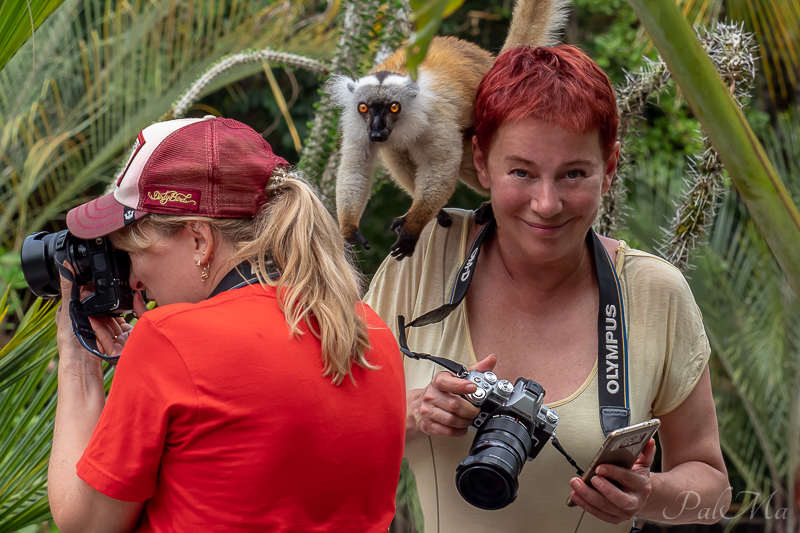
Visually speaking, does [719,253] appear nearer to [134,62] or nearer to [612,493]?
[612,493]

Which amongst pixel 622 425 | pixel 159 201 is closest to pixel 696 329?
pixel 622 425

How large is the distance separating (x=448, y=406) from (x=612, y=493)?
0.32 metres

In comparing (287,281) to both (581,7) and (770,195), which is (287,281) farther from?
(581,7)

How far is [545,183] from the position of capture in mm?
1314

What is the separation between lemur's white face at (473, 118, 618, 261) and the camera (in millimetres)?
1311

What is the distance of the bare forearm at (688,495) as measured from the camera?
1349 millimetres

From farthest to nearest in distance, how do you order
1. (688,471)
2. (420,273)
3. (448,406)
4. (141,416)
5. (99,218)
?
(420,273) → (688,471) → (448,406) → (99,218) → (141,416)

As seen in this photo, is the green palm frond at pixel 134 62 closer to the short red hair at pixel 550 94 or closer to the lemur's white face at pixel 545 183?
the short red hair at pixel 550 94

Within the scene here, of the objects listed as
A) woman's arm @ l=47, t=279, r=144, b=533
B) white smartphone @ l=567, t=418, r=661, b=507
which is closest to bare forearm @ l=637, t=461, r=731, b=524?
white smartphone @ l=567, t=418, r=661, b=507

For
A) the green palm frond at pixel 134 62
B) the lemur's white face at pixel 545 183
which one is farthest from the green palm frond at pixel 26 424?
the green palm frond at pixel 134 62

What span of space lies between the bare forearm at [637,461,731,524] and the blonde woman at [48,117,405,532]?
557 millimetres

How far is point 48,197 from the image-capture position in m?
5.30

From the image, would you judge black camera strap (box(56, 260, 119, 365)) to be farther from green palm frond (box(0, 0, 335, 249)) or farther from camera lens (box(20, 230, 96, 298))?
green palm frond (box(0, 0, 335, 249))

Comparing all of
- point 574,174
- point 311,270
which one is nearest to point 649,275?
point 574,174
